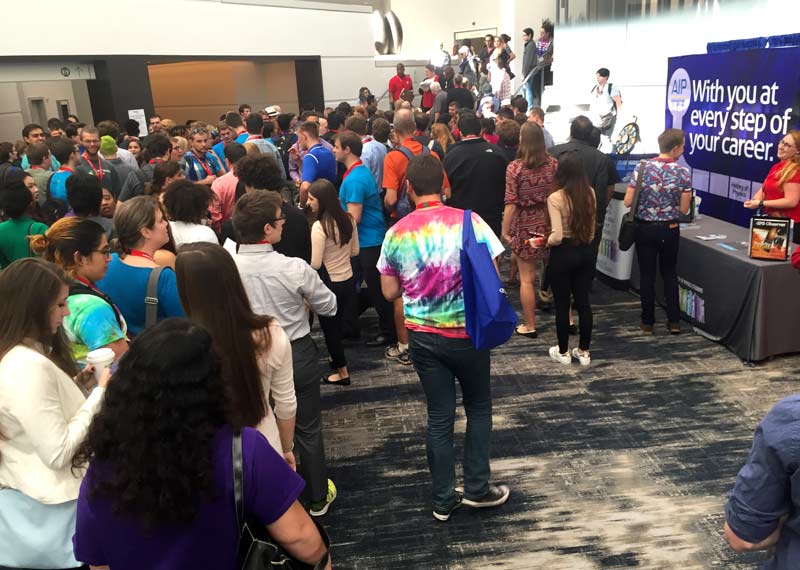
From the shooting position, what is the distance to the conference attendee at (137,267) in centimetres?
264

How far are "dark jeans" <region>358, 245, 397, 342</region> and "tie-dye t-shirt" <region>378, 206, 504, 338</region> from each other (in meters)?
1.84

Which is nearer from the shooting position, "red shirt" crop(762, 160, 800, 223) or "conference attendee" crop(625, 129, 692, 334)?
"red shirt" crop(762, 160, 800, 223)

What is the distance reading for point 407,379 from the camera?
453 cm

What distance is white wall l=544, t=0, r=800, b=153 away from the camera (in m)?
7.12

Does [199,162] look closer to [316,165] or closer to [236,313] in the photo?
[316,165]

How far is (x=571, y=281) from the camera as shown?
14.7ft

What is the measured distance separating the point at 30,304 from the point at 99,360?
271 millimetres

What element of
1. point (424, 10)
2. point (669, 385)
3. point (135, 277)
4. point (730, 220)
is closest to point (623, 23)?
point (730, 220)

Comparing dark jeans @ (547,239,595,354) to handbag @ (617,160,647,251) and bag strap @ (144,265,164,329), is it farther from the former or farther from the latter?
bag strap @ (144,265,164,329)

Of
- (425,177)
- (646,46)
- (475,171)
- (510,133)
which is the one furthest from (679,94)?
(425,177)

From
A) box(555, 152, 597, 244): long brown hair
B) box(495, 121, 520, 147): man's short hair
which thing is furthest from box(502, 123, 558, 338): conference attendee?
box(495, 121, 520, 147): man's short hair

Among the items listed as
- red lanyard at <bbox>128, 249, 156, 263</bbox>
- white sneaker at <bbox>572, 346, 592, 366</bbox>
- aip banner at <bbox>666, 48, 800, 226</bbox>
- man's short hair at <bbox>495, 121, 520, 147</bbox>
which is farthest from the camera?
man's short hair at <bbox>495, 121, 520, 147</bbox>

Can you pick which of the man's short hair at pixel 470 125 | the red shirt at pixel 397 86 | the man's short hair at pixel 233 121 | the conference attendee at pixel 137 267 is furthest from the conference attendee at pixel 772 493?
the red shirt at pixel 397 86

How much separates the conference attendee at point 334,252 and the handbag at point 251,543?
2.36 metres
